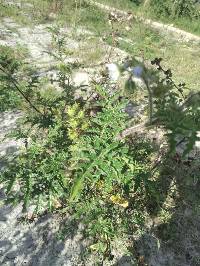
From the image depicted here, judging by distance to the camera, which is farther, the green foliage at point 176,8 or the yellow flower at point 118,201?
the green foliage at point 176,8

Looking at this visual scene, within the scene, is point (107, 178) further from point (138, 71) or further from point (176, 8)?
point (176, 8)

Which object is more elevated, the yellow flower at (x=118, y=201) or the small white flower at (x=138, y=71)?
the small white flower at (x=138, y=71)

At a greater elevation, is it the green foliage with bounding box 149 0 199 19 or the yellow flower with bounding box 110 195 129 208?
the yellow flower with bounding box 110 195 129 208

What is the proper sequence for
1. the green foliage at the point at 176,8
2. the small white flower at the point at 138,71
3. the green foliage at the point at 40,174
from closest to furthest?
the small white flower at the point at 138,71 → the green foliage at the point at 40,174 → the green foliage at the point at 176,8

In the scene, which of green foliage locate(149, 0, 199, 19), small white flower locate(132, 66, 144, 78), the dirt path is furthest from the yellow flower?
green foliage locate(149, 0, 199, 19)

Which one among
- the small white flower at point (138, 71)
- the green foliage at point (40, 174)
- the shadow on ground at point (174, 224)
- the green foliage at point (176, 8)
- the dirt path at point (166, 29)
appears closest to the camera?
the small white flower at point (138, 71)

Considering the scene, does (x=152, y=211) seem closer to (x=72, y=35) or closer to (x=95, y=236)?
(x=95, y=236)

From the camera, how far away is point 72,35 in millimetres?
10008

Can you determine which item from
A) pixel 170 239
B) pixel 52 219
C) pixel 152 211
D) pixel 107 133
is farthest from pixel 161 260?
pixel 107 133

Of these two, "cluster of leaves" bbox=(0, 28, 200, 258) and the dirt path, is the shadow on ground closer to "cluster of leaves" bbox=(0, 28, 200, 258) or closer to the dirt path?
"cluster of leaves" bbox=(0, 28, 200, 258)

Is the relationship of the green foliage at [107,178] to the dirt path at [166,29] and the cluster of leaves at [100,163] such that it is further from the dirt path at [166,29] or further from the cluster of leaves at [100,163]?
the dirt path at [166,29]

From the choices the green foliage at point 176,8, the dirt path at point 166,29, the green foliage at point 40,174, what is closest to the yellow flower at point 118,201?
the green foliage at point 40,174

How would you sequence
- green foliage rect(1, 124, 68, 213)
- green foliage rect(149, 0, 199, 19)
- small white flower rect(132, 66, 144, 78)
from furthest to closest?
green foliage rect(149, 0, 199, 19), green foliage rect(1, 124, 68, 213), small white flower rect(132, 66, 144, 78)

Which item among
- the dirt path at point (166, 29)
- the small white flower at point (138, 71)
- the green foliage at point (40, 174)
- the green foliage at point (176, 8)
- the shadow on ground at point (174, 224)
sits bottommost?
the dirt path at point (166, 29)
